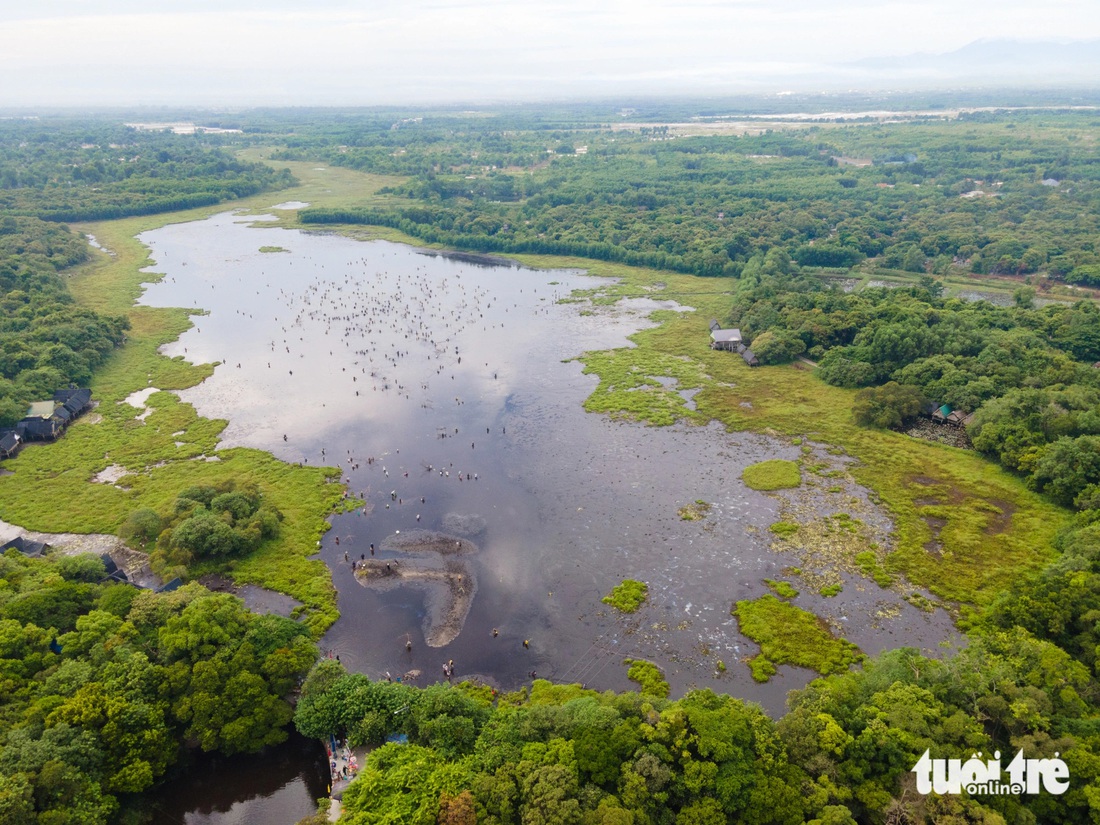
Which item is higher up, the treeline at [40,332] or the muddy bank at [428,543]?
the treeline at [40,332]

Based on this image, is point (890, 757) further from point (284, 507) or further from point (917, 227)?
point (917, 227)

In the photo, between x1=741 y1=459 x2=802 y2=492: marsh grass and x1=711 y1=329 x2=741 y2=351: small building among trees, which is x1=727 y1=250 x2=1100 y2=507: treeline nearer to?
x1=711 y1=329 x2=741 y2=351: small building among trees

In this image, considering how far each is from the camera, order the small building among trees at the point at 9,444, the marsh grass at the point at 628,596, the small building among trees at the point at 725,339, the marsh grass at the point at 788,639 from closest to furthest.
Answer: the marsh grass at the point at 788,639 < the marsh grass at the point at 628,596 < the small building among trees at the point at 9,444 < the small building among trees at the point at 725,339

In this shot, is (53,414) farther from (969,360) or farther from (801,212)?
(801,212)

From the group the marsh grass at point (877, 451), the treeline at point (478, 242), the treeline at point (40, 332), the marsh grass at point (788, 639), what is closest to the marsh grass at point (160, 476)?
the treeline at point (40, 332)

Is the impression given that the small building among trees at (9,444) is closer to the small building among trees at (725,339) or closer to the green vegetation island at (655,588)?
the green vegetation island at (655,588)

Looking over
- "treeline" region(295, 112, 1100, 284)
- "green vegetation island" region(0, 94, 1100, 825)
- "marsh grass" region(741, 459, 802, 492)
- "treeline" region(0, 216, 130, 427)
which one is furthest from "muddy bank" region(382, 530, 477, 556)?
"treeline" region(295, 112, 1100, 284)

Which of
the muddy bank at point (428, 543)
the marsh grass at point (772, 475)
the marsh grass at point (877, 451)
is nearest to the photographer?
the marsh grass at point (877, 451)

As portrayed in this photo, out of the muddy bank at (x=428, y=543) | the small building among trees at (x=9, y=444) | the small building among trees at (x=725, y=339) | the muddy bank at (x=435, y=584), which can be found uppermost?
the small building among trees at (x=725, y=339)
